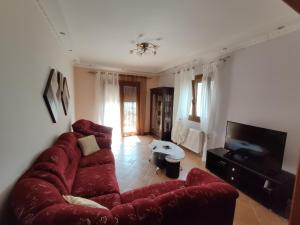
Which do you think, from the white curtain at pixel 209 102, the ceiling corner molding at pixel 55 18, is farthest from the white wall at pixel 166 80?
the ceiling corner molding at pixel 55 18

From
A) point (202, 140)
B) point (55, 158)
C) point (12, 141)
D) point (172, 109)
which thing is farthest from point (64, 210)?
point (172, 109)

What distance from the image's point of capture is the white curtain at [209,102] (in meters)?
3.26

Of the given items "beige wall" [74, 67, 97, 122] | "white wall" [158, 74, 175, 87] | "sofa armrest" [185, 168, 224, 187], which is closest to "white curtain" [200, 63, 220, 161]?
"white wall" [158, 74, 175, 87]

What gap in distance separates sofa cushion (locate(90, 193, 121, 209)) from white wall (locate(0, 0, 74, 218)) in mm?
731

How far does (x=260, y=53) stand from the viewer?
8.16 ft

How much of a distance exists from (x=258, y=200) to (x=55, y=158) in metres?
2.72

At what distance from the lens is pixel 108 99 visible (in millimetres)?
5125

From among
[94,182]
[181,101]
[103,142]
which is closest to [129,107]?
[181,101]

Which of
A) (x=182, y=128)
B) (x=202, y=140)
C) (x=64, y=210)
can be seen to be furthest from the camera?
(x=182, y=128)

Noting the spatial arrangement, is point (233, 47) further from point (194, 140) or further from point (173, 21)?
point (194, 140)

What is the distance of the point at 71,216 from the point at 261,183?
245 centimetres

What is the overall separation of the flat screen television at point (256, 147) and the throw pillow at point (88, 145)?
7.91 feet

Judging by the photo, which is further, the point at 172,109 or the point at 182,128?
the point at 172,109

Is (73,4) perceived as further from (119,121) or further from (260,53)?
(119,121)
